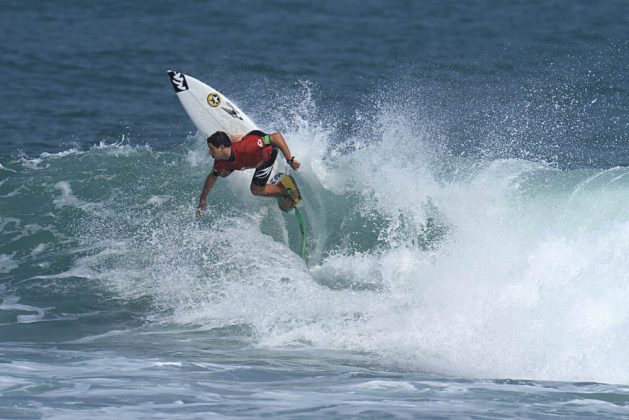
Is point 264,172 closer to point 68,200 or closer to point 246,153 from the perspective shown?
point 246,153

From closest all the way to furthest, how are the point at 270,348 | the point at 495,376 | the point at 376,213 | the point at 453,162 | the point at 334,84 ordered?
the point at 495,376
the point at 270,348
the point at 376,213
the point at 453,162
the point at 334,84

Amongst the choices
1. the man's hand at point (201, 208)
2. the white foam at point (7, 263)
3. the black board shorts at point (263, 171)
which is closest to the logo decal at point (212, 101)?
the black board shorts at point (263, 171)

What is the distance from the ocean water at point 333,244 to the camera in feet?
27.5

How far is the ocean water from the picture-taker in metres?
8.37

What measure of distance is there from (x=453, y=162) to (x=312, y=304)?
4.48 metres

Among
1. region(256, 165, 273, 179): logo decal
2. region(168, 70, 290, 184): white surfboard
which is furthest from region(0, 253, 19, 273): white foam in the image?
region(256, 165, 273, 179): logo decal

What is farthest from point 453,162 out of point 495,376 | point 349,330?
point 495,376

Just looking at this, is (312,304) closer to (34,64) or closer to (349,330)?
(349,330)

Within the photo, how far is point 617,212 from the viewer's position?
1230cm

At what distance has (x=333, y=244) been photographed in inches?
503

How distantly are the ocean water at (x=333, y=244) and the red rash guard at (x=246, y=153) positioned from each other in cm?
99

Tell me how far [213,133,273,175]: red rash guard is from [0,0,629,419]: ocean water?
38.8 inches

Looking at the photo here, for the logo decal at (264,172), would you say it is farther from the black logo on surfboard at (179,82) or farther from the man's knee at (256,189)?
the black logo on surfboard at (179,82)

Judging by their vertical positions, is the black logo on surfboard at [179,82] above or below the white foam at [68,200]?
above
